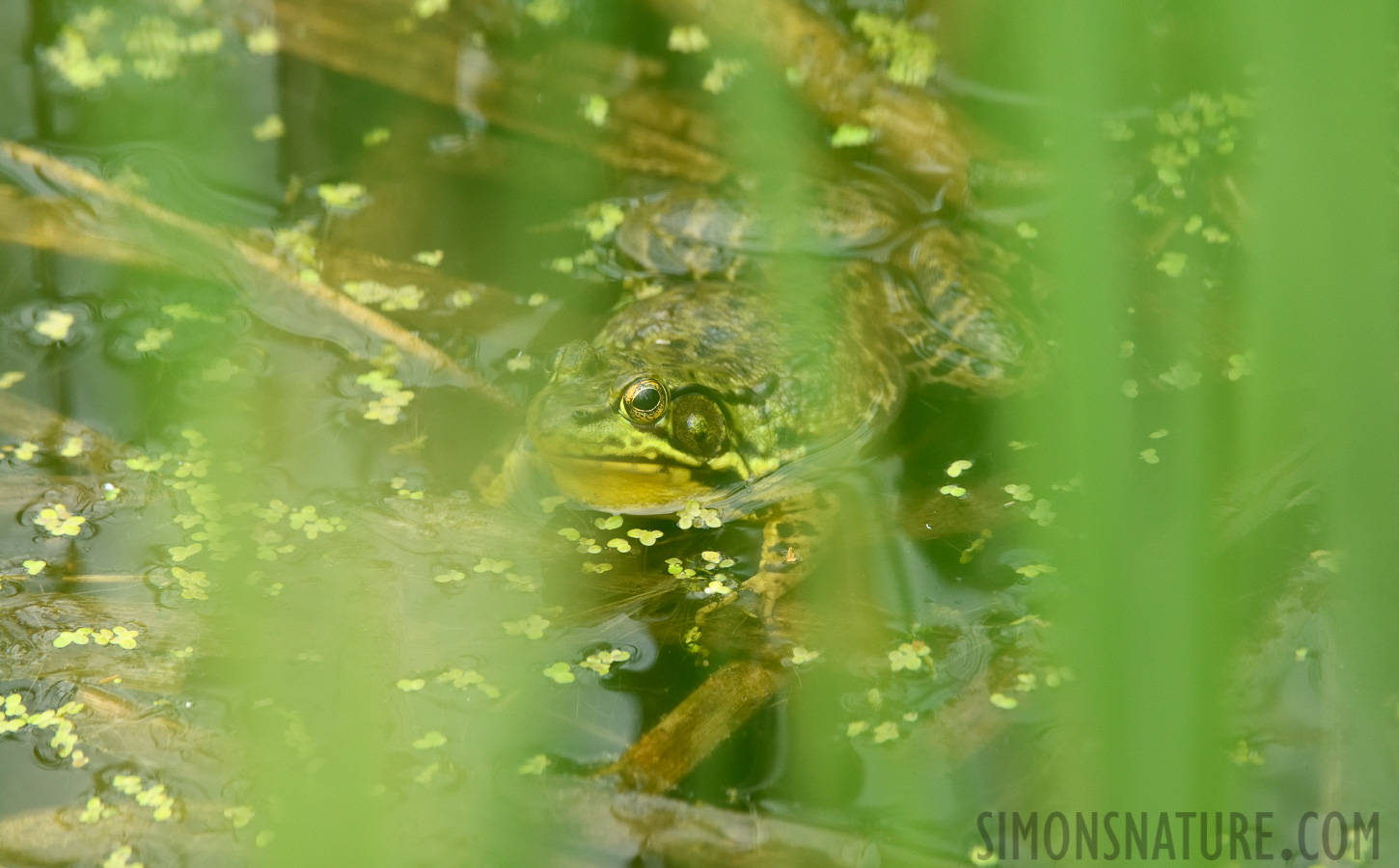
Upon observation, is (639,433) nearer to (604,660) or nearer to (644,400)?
(644,400)

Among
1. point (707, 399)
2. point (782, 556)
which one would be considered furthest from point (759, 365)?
point (782, 556)

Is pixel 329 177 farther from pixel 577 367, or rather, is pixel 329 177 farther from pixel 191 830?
pixel 191 830

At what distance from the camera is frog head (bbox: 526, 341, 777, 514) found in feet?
8.69

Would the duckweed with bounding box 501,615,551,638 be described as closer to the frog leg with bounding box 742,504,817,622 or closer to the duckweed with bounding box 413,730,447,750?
the duckweed with bounding box 413,730,447,750

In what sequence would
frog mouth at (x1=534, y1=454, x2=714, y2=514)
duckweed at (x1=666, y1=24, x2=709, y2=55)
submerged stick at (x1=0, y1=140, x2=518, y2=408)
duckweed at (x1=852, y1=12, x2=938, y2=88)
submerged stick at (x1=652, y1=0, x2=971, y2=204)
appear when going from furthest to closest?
duckweed at (x1=666, y1=24, x2=709, y2=55), duckweed at (x1=852, y1=12, x2=938, y2=88), submerged stick at (x1=652, y1=0, x2=971, y2=204), submerged stick at (x1=0, y1=140, x2=518, y2=408), frog mouth at (x1=534, y1=454, x2=714, y2=514)

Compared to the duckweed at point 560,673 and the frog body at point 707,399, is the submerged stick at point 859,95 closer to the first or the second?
the frog body at point 707,399

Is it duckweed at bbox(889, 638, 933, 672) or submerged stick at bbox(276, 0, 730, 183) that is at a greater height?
submerged stick at bbox(276, 0, 730, 183)

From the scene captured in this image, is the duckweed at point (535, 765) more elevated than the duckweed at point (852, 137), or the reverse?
the duckweed at point (852, 137)

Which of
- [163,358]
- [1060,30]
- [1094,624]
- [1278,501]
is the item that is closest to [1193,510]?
[1094,624]

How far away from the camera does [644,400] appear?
2668 millimetres

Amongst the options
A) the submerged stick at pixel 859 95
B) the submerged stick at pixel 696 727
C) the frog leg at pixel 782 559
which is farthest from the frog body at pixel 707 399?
the submerged stick at pixel 859 95

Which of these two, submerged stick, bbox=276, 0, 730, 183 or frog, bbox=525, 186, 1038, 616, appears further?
submerged stick, bbox=276, 0, 730, 183

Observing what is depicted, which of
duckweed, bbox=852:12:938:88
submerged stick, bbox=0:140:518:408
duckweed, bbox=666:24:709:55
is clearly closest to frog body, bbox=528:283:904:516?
submerged stick, bbox=0:140:518:408

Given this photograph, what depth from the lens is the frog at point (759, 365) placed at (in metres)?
2.69
